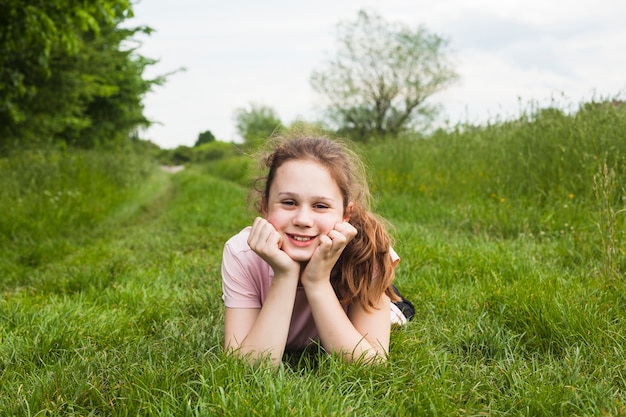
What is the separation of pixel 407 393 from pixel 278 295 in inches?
23.3

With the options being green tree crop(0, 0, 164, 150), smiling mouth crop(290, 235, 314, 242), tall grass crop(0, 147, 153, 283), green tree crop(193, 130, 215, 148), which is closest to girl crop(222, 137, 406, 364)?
smiling mouth crop(290, 235, 314, 242)

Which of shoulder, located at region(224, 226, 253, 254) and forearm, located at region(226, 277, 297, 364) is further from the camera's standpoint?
shoulder, located at region(224, 226, 253, 254)

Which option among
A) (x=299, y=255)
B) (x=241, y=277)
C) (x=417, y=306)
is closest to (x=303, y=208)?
(x=299, y=255)

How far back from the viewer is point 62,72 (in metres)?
10.6

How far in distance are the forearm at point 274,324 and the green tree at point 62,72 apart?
19.4ft

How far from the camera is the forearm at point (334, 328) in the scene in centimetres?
202

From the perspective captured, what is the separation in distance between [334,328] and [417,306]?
1.10 metres

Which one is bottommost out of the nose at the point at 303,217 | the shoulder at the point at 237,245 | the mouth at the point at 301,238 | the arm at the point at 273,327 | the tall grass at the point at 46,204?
the tall grass at the point at 46,204

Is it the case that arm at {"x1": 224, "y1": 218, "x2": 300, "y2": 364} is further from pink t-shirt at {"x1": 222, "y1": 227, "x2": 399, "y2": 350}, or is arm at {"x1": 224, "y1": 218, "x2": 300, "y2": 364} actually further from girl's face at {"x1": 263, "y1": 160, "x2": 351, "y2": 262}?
pink t-shirt at {"x1": 222, "y1": 227, "x2": 399, "y2": 350}

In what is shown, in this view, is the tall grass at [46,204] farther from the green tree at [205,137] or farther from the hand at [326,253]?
the green tree at [205,137]

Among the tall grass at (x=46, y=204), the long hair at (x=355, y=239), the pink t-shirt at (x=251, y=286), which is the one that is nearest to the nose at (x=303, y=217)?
the long hair at (x=355, y=239)

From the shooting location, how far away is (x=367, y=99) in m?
34.4

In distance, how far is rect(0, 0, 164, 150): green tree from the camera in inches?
268

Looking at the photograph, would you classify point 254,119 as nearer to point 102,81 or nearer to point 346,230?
point 102,81
